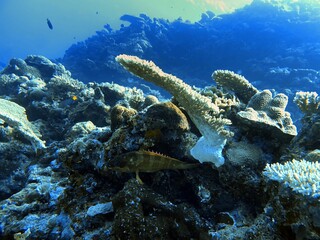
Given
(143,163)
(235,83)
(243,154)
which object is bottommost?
(143,163)

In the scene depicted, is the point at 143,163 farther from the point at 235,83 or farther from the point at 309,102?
the point at 309,102

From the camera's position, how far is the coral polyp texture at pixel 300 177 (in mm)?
1938

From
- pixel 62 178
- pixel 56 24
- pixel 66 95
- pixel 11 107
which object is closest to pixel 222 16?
pixel 66 95

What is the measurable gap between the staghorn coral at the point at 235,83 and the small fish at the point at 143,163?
191cm

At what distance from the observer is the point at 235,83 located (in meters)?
4.45

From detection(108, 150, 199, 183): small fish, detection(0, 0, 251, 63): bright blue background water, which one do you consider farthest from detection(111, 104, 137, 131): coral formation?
detection(0, 0, 251, 63): bright blue background water

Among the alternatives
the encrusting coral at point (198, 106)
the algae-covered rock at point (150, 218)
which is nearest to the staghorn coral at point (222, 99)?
the encrusting coral at point (198, 106)

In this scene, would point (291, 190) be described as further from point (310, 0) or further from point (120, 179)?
point (310, 0)

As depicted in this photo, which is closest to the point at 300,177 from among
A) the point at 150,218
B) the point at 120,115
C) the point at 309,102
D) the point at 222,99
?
the point at 150,218

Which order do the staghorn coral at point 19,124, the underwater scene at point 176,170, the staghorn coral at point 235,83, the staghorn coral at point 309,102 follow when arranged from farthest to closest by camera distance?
the staghorn coral at point 19,124 < the staghorn coral at point 235,83 < the staghorn coral at point 309,102 < the underwater scene at point 176,170

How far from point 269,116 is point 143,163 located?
1910 mm

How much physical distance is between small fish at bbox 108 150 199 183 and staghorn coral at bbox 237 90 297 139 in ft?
3.12

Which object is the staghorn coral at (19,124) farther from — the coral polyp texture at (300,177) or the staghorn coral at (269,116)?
the coral polyp texture at (300,177)

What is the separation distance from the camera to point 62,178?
438cm
